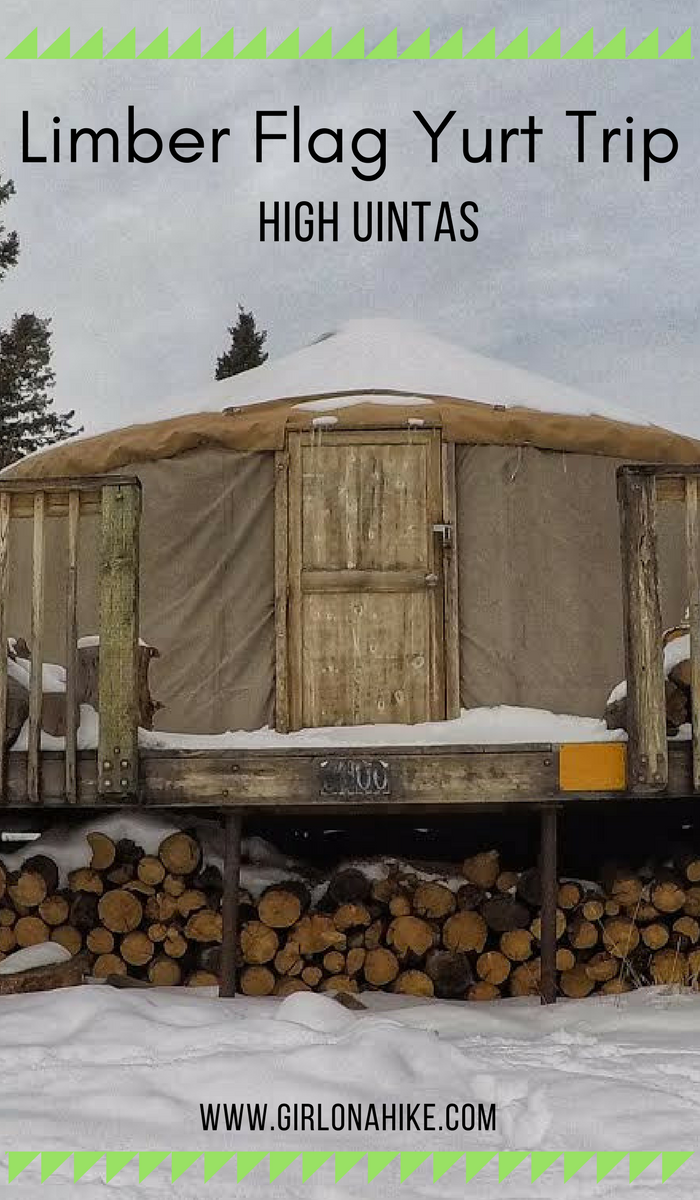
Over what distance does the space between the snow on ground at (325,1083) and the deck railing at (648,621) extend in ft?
2.44

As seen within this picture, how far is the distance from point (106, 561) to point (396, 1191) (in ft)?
7.64

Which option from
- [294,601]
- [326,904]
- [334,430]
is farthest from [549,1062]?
[334,430]

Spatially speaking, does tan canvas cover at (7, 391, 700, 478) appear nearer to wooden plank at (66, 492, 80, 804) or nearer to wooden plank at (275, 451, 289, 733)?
wooden plank at (275, 451, 289, 733)

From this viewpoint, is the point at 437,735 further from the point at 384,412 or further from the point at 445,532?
the point at 384,412

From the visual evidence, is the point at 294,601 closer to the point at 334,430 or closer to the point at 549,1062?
the point at 334,430

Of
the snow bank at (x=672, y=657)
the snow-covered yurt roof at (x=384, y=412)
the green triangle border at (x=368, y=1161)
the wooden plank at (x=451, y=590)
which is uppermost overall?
the snow-covered yurt roof at (x=384, y=412)

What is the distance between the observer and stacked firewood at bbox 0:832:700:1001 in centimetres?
463

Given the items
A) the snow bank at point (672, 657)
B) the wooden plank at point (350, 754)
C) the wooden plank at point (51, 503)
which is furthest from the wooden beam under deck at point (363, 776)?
the wooden plank at point (51, 503)

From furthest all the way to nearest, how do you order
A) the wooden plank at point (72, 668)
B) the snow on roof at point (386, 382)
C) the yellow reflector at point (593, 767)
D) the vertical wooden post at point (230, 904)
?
1. the snow on roof at point (386, 382)
2. the vertical wooden post at point (230, 904)
3. the yellow reflector at point (593, 767)
4. the wooden plank at point (72, 668)

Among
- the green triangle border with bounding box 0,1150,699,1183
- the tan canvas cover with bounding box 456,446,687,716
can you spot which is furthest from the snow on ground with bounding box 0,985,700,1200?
the tan canvas cover with bounding box 456,446,687,716

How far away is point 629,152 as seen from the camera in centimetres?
558

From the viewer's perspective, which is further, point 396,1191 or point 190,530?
point 190,530

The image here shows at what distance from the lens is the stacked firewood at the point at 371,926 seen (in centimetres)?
463

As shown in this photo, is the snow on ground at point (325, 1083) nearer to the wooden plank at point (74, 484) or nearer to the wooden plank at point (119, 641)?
the wooden plank at point (119, 641)
